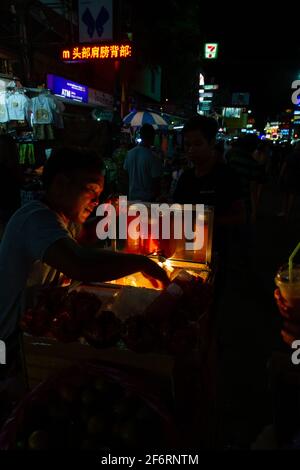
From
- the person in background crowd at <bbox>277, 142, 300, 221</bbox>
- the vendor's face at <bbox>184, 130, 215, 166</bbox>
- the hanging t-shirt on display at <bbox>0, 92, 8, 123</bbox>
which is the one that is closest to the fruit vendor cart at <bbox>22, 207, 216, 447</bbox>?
the vendor's face at <bbox>184, 130, 215, 166</bbox>

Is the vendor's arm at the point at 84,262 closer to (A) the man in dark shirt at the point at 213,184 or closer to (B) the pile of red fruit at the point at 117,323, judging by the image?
(B) the pile of red fruit at the point at 117,323

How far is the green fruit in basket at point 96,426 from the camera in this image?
52.1 inches

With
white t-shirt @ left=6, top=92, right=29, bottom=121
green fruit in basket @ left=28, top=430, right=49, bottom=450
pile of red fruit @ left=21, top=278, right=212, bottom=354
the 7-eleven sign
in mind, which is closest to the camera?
green fruit in basket @ left=28, top=430, right=49, bottom=450

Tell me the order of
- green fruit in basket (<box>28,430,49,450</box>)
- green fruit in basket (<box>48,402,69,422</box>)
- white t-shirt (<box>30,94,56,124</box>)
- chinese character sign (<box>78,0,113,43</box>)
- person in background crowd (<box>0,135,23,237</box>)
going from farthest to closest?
chinese character sign (<box>78,0,113,43</box>)
white t-shirt (<box>30,94,56,124</box>)
person in background crowd (<box>0,135,23,237</box>)
green fruit in basket (<box>48,402,69,422</box>)
green fruit in basket (<box>28,430,49,450</box>)

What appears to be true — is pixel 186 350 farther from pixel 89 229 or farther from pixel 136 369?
pixel 89 229

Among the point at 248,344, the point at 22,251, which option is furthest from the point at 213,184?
the point at 248,344

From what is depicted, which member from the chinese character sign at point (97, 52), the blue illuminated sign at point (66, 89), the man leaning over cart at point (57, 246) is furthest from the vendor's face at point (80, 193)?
the blue illuminated sign at point (66, 89)

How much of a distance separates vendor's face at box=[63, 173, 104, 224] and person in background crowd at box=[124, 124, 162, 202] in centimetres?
487

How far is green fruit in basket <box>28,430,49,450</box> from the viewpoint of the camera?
49.4 inches

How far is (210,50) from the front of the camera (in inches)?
869

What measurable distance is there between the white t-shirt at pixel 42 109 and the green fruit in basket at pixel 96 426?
7135 mm

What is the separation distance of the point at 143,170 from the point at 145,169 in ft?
0.14

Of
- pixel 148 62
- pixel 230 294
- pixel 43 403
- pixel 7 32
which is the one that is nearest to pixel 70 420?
pixel 43 403

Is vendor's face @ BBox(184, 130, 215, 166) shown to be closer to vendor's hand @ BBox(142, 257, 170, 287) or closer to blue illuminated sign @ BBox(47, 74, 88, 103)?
vendor's hand @ BBox(142, 257, 170, 287)
